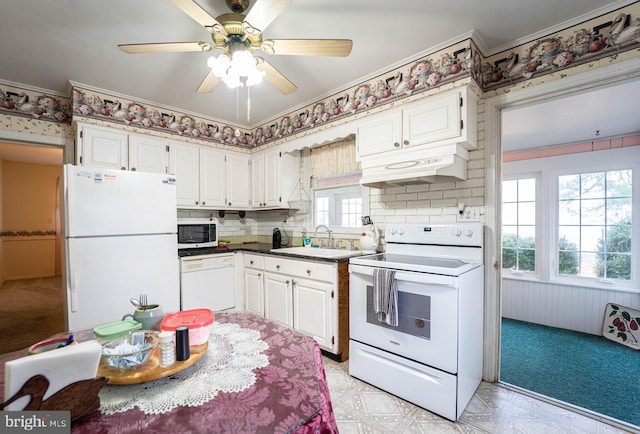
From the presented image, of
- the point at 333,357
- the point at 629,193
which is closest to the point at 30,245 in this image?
the point at 333,357

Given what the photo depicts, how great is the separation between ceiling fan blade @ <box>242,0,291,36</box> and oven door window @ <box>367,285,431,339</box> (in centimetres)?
178

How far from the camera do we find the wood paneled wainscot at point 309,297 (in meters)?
2.51

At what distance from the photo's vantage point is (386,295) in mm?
2004

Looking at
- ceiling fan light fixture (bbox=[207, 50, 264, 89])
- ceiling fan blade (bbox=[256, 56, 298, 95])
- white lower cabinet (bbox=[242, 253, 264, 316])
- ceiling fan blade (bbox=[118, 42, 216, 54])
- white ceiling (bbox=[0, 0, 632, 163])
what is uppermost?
white ceiling (bbox=[0, 0, 632, 163])

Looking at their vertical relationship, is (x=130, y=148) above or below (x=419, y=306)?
above

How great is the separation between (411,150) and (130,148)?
9.19 feet

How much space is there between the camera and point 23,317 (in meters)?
3.82

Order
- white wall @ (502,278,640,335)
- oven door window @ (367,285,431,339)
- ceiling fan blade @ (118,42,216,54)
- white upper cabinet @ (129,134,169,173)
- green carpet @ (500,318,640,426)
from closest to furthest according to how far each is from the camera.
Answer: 1. ceiling fan blade @ (118,42,216,54)
2. oven door window @ (367,285,431,339)
3. green carpet @ (500,318,640,426)
4. white upper cabinet @ (129,134,169,173)
5. white wall @ (502,278,640,335)

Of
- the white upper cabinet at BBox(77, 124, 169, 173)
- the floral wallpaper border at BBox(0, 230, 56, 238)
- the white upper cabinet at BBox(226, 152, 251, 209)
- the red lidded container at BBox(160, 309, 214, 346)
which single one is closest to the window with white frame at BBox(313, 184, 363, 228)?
the white upper cabinet at BBox(226, 152, 251, 209)

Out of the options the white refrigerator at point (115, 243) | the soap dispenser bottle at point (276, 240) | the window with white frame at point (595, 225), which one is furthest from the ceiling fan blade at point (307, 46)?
the window with white frame at point (595, 225)

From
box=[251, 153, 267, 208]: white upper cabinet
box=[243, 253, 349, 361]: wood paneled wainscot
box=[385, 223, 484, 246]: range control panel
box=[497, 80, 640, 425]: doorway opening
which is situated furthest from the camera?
box=[251, 153, 267, 208]: white upper cabinet

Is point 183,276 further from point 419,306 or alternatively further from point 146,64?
point 419,306

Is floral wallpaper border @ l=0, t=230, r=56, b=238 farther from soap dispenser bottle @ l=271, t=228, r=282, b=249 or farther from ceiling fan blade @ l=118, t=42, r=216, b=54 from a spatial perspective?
ceiling fan blade @ l=118, t=42, r=216, b=54

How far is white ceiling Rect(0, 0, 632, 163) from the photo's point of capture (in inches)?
69.9
